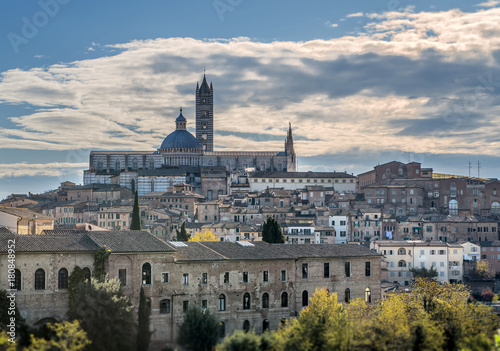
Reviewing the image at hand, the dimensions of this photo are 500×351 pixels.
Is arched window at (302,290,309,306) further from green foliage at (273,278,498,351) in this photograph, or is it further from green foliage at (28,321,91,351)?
green foliage at (28,321,91,351)

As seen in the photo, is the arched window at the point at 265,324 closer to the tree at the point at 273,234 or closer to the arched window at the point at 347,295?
the arched window at the point at 347,295

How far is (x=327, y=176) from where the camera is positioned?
9750 centimetres

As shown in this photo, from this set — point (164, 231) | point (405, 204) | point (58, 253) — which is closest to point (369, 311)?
point (58, 253)

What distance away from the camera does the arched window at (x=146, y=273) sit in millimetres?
32250

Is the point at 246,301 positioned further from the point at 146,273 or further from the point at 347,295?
the point at 347,295

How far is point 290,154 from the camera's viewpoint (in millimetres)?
119188

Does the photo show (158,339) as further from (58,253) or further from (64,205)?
(64,205)

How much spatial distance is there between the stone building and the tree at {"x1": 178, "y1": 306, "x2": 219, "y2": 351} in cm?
192

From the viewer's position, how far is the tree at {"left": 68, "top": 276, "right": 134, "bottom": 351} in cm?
2756

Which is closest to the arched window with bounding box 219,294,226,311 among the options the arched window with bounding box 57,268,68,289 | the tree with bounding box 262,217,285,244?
the arched window with bounding box 57,268,68,289

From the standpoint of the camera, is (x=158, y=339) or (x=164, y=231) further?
(x=164, y=231)

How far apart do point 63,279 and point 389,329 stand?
535 inches

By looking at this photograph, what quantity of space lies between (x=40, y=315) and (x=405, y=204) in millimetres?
62450

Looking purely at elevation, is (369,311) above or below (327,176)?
below
